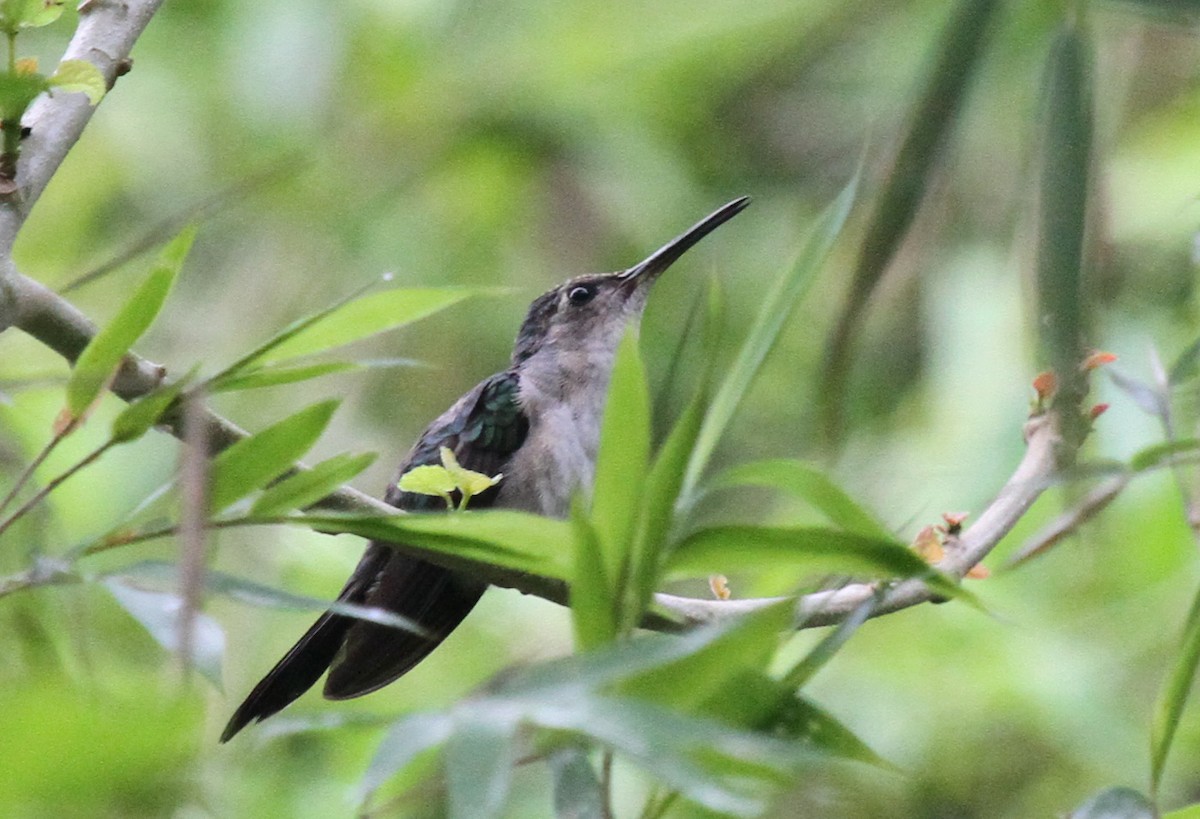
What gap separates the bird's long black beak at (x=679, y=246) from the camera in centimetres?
268

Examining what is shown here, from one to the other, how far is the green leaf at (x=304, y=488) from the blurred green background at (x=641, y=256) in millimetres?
729

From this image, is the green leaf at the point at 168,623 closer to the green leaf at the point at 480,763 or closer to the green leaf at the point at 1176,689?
the green leaf at the point at 480,763

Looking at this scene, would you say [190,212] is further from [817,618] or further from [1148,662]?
[1148,662]

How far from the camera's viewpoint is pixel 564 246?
5.03 meters

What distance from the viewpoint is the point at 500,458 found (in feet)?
8.80

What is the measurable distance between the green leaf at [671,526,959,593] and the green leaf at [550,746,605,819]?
0.20 metres

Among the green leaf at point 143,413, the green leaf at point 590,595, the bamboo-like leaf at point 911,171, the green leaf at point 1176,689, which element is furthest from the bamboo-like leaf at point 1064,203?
the green leaf at point 143,413

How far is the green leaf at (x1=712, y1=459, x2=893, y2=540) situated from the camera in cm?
125

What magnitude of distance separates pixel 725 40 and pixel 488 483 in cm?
296

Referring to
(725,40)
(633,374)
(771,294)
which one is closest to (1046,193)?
(771,294)

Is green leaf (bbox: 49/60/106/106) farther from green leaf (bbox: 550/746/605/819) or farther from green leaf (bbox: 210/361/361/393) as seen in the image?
green leaf (bbox: 550/746/605/819)

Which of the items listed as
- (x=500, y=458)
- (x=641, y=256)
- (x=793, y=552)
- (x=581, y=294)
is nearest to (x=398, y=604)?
(x=500, y=458)

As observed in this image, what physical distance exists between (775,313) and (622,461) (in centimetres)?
32

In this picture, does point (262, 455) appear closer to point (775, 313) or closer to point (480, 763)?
point (480, 763)
